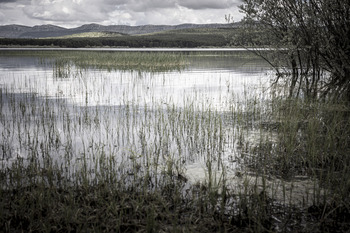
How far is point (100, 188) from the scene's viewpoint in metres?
4.80

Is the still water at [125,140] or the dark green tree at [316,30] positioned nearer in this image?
the still water at [125,140]

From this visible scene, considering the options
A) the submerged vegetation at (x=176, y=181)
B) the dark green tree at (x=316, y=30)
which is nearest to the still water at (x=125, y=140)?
the submerged vegetation at (x=176, y=181)

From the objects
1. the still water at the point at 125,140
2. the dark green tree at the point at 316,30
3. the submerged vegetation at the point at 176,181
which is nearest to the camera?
the submerged vegetation at the point at 176,181


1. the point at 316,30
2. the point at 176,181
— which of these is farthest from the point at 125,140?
the point at 316,30

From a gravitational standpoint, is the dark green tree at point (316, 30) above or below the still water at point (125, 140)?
above

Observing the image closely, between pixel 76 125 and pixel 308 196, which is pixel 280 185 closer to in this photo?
pixel 308 196

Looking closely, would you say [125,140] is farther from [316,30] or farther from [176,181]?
[316,30]

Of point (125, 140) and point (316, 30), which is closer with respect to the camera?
point (125, 140)

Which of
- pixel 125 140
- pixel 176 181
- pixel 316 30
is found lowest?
pixel 176 181

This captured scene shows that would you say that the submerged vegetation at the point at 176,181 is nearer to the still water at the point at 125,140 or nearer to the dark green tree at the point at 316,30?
the still water at the point at 125,140

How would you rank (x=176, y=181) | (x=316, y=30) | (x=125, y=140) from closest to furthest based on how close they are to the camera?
1. (x=176, y=181)
2. (x=125, y=140)
3. (x=316, y=30)

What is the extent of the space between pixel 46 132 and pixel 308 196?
20.7 ft

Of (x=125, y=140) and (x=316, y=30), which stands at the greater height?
(x=316, y=30)

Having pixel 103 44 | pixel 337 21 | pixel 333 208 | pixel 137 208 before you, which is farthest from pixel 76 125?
pixel 103 44
